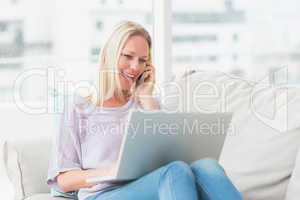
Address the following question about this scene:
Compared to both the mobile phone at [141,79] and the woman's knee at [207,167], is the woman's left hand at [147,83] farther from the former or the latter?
the woman's knee at [207,167]

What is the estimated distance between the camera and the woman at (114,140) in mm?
1680

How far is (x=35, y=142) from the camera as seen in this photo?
2.21m

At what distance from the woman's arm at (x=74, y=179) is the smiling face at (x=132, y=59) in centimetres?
41

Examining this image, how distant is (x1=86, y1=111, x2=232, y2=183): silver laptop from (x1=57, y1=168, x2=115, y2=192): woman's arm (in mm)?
149

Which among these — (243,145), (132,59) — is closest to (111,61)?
(132,59)

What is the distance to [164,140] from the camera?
172cm

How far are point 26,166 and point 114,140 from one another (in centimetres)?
39

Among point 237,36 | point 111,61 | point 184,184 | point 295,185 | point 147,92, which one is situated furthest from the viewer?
point 237,36

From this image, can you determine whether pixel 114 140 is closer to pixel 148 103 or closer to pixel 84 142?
pixel 84 142

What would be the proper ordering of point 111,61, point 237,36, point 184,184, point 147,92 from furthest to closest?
point 237,36, point 147,92, point 111,61, point 184,184

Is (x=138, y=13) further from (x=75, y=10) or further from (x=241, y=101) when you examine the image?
(x=241, y=101)

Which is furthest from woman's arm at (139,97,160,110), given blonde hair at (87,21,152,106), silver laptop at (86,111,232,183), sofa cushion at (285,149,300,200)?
sofa cushion at (285,149,300,200)

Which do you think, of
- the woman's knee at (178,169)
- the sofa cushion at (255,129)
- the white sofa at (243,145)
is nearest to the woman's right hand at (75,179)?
the white sofa at (243,145)

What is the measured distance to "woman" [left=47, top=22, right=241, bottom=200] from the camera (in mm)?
1680
